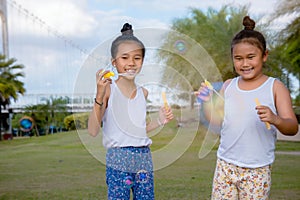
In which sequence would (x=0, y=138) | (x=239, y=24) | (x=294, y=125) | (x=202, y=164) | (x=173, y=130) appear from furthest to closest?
1. (x=0, y=138)
2. (x=239, y=24)
3. (x=202, y=164)
4. (x=173, y=130)
5. (x=294, y=125)

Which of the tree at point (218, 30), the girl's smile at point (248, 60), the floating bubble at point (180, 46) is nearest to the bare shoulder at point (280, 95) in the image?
the girl's smile at point (248, 60)

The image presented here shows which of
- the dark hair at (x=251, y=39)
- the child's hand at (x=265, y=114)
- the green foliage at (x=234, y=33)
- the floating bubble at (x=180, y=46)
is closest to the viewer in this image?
the child's hand at (x=265, y=114)

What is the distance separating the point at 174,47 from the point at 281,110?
0.77 metres

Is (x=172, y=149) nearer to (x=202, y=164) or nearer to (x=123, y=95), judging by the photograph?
(x=123, y=95)

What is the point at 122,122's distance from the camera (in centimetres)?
247

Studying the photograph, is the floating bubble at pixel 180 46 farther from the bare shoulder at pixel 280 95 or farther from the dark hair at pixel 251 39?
the bare shoulder at pixel 280 95

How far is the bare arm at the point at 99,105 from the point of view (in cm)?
236

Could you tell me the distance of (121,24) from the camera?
8.69 feet

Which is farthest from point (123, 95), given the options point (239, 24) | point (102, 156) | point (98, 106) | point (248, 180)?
point (239, 24)

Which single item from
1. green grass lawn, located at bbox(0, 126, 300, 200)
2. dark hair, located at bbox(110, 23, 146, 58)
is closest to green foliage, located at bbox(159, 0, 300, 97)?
green grass lawn, located at bbox(0, 126, 300, 200)

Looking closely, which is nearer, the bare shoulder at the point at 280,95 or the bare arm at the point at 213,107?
the bare shoulder at the point at 280,95

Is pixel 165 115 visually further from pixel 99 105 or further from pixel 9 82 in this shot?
pixel 9 82

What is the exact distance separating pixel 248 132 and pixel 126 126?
61cm

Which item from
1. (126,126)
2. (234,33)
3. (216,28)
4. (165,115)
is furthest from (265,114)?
(216,28)
